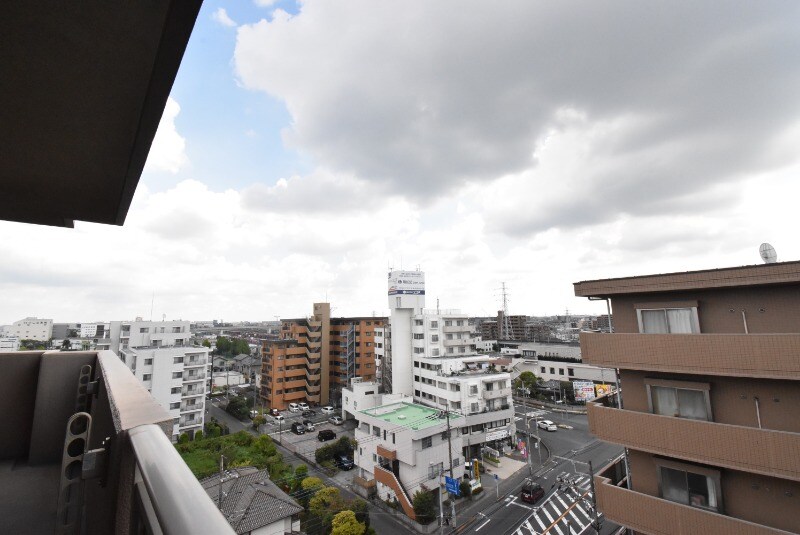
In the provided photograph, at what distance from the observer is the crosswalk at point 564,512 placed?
12.9 metres

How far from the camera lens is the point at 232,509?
1028 centimetres

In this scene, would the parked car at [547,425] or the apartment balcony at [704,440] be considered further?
the parked car at [547,425]

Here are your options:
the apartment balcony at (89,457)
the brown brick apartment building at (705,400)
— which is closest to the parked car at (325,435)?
the brown brick apartment building at (705,400)

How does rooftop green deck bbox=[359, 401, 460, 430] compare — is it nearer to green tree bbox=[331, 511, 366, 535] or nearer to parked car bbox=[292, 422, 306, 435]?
green tree bbox=[331, 511, 366, 535]

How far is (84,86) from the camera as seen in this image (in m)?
1.27

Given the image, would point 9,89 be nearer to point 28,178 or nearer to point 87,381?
point 28,178

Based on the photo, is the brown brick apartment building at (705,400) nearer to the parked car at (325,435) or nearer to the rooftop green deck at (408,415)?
the rooftop green deck at (408,415)

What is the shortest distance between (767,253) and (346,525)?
12.3 m

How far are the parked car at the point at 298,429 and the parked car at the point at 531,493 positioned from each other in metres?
13.8

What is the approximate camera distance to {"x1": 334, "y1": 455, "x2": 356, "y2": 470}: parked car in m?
18.2

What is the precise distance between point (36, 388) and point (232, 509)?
911cm

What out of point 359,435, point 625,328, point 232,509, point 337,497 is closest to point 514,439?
point 359,435

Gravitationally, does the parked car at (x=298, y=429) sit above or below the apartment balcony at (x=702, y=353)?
below

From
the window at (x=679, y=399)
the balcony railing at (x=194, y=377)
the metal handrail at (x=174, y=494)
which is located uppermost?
the metal handrail at (x=174, y=494)
